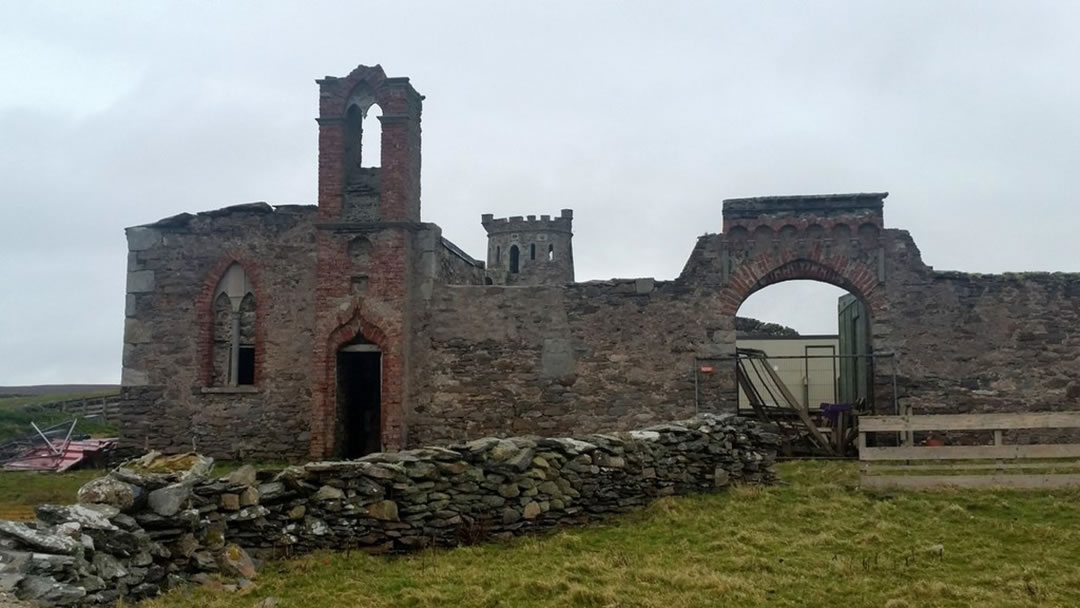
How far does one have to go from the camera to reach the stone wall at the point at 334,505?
7023mm

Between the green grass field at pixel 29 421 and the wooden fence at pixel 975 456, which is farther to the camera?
the green grass field at pixel 29 421

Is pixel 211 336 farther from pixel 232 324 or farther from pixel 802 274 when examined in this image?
pixel 802 274

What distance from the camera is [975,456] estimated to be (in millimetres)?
12414

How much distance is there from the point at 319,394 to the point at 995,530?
11.9 metres

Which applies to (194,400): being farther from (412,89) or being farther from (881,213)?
(881,213)

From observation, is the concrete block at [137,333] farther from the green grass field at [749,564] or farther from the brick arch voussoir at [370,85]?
the green grass field at [749,564]

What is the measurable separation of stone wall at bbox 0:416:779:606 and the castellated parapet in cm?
4590

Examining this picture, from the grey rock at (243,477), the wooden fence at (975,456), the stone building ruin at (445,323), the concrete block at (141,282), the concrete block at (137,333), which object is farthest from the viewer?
the concrete block at (141,282)

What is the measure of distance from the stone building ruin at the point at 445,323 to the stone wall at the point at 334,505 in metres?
4.93

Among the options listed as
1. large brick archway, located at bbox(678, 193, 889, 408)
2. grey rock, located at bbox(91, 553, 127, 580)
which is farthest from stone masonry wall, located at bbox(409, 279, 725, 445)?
grey rock, located at bbox(91, 553, 127, 580)

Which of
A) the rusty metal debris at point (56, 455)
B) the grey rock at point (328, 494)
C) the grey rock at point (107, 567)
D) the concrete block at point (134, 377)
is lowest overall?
the rusty metal debris at point (56, 455)

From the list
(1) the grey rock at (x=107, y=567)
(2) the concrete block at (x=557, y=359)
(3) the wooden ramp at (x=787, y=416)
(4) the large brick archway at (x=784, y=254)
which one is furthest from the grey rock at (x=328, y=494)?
(3) the wooden ramp at (x=787, y=416)

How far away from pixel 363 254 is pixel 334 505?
30.4ft

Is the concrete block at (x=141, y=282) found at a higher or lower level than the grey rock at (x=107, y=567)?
higher
